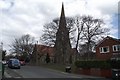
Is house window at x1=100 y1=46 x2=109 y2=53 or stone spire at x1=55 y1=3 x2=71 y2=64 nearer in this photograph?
house window at x1=100 y1=46 x2=109 y2=53

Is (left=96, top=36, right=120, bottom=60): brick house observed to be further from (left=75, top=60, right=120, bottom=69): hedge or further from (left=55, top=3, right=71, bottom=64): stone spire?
(left=75, top=60, right=120, bottom=69): hedge

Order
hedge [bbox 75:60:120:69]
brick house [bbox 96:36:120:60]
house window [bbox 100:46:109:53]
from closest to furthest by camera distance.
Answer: hedge [bbox 75:60:120:69]
brick house [bbox 96:36:120:60]
house window [bbox 100:46:109:53]

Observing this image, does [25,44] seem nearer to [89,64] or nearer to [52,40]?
[52,40]

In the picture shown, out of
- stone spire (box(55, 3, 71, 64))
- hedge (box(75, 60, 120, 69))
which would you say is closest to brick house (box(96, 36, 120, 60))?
stone spire (box(55, 3, 71, 64))

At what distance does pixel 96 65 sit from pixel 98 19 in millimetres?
34565

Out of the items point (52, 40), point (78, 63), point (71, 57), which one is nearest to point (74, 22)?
point (52, 40)

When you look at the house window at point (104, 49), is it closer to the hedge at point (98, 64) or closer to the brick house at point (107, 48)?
the brick house at point (107, 48)

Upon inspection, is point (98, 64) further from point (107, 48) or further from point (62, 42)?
point (62, 42)

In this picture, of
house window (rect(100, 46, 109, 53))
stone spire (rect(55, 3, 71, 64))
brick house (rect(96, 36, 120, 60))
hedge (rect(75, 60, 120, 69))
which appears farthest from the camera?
stone spire (rect(55, 3, 71, 64))

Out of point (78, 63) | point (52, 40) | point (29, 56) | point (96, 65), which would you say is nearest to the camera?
point (96, 65)

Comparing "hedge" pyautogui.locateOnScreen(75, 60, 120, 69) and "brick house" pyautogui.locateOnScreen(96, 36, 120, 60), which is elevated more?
"brick house" pyautogui.locateOnScreen(96, 36, 120, 60)

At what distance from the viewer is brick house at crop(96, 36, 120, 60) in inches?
2257

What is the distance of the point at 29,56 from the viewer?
329ft

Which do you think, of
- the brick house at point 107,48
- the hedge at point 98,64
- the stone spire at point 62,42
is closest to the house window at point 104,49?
the brick house at point 107,48
